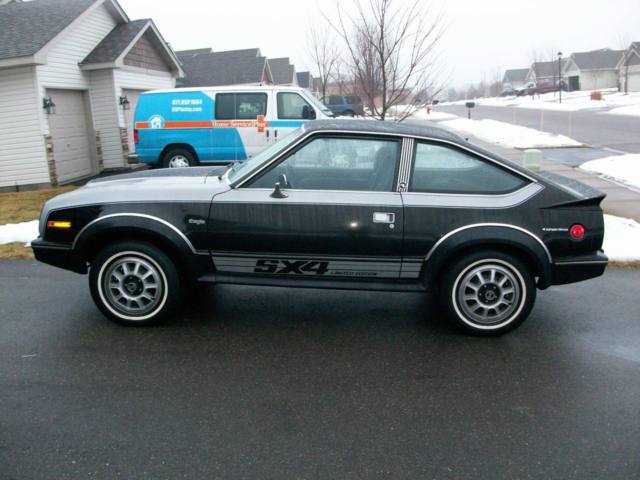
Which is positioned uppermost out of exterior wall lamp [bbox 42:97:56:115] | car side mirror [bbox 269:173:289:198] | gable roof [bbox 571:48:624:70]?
gable roof [bbox 571:48:624:70]

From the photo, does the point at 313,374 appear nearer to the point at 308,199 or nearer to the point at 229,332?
the point at 229,332

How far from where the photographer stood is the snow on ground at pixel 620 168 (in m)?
12.0

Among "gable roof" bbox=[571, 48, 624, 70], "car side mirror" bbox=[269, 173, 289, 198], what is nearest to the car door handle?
"car side mirror" bbox=[269, 173, 289, 198]

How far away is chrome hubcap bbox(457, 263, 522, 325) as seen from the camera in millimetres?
4410

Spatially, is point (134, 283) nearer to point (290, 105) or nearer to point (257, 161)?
point (257, 161)

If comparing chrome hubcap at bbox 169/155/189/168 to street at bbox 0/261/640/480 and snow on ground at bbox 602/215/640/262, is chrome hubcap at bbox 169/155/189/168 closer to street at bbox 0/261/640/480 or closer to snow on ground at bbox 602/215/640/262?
street at bbox 0/261/640/480

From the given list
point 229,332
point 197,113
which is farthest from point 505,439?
point 197,113

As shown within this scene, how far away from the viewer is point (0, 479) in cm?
278

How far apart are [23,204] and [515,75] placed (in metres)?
131

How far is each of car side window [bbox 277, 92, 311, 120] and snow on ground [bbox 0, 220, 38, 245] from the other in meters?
5.42

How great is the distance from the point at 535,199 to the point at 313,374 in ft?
7.09

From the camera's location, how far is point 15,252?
23.3 ft

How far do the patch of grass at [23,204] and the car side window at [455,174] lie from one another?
7086mm

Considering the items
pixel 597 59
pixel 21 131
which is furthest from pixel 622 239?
pixel 597 59
